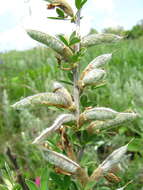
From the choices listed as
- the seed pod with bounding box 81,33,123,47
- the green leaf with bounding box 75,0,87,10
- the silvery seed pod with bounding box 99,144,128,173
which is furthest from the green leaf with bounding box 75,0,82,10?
the silvery seed pod with bounding box 99,144,128,173

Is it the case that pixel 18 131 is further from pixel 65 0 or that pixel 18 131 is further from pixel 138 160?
pixel 65 0

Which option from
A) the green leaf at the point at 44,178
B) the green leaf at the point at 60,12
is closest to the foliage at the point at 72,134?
the green leaf at the point at 44,178

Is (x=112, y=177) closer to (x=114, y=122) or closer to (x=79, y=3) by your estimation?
(x=114, y=122)

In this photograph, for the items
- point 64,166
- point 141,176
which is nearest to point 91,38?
point 64,166

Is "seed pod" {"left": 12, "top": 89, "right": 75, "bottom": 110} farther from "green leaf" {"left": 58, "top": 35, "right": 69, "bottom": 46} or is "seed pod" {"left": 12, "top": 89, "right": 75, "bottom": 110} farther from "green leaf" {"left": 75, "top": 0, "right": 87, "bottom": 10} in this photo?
"green leaf" {"left": 75, "top": 0, "right": 87, "bottom": 10}

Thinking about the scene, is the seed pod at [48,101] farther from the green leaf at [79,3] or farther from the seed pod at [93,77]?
the green leaf at [79,3]

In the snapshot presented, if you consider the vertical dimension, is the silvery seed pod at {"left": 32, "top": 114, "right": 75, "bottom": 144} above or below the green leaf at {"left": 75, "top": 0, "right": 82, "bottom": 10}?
below
